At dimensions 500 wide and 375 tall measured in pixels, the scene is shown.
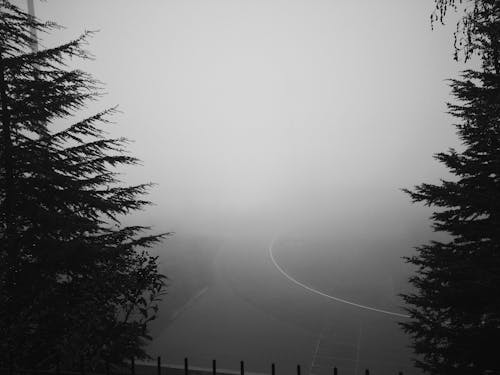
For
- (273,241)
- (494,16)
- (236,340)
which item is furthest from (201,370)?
(273,241)

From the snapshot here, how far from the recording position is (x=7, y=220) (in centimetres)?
691

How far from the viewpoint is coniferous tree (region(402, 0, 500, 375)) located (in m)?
6.62

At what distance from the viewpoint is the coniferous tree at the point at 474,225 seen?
6625mm

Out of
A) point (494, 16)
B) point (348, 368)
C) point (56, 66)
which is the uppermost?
point (494, 16)

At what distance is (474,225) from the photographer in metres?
7.62

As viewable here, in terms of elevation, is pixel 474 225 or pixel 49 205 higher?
pixel 49 205

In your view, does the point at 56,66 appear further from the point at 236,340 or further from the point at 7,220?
the point at 236,340

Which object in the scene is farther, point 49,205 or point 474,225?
point 474,225

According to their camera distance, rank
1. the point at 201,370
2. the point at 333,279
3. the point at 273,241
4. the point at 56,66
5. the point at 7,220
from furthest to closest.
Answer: the point at 273,241
the point at 333,279
the point at 201,370
the point at 56,66
the point at 7,220

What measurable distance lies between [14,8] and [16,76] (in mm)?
1555

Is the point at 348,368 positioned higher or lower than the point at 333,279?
lower

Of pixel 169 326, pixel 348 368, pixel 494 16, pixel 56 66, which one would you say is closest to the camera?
pixel 494 16

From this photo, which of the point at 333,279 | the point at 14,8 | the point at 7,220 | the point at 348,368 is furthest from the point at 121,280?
the point at 333,279

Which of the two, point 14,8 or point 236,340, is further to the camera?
point 236,340
